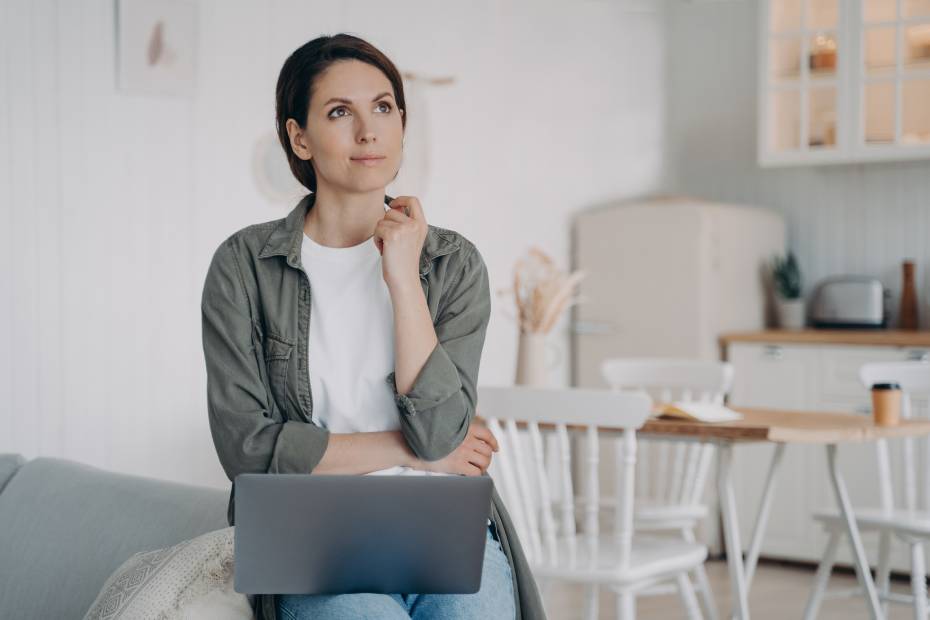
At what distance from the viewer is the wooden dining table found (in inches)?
115

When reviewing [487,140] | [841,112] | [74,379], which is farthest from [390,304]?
[841,112]

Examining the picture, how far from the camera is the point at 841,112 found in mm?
4918

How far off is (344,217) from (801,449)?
3594 mm

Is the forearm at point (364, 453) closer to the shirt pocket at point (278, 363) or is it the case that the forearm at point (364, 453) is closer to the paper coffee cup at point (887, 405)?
the shirt pocket at point (278, 363)

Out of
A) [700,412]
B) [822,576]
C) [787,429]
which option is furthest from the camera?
[822,576]

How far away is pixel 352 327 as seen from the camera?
1648 mm

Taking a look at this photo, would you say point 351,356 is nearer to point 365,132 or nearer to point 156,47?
point 365,132

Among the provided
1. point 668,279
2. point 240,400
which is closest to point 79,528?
point 240,400

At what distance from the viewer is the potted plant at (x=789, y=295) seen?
5227mm

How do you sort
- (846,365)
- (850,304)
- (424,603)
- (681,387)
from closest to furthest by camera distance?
(424,603) → (681,387) → (846,365) → (850,304)

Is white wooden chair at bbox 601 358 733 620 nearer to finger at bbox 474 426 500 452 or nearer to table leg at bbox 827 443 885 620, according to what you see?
table leg at bbox 827 443 885 620

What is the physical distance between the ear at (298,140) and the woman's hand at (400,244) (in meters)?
0.16

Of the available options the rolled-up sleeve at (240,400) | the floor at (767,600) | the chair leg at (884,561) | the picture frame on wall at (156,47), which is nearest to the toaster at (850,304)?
the floor at (767,600)

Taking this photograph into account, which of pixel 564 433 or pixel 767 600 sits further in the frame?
pixel 767 600
